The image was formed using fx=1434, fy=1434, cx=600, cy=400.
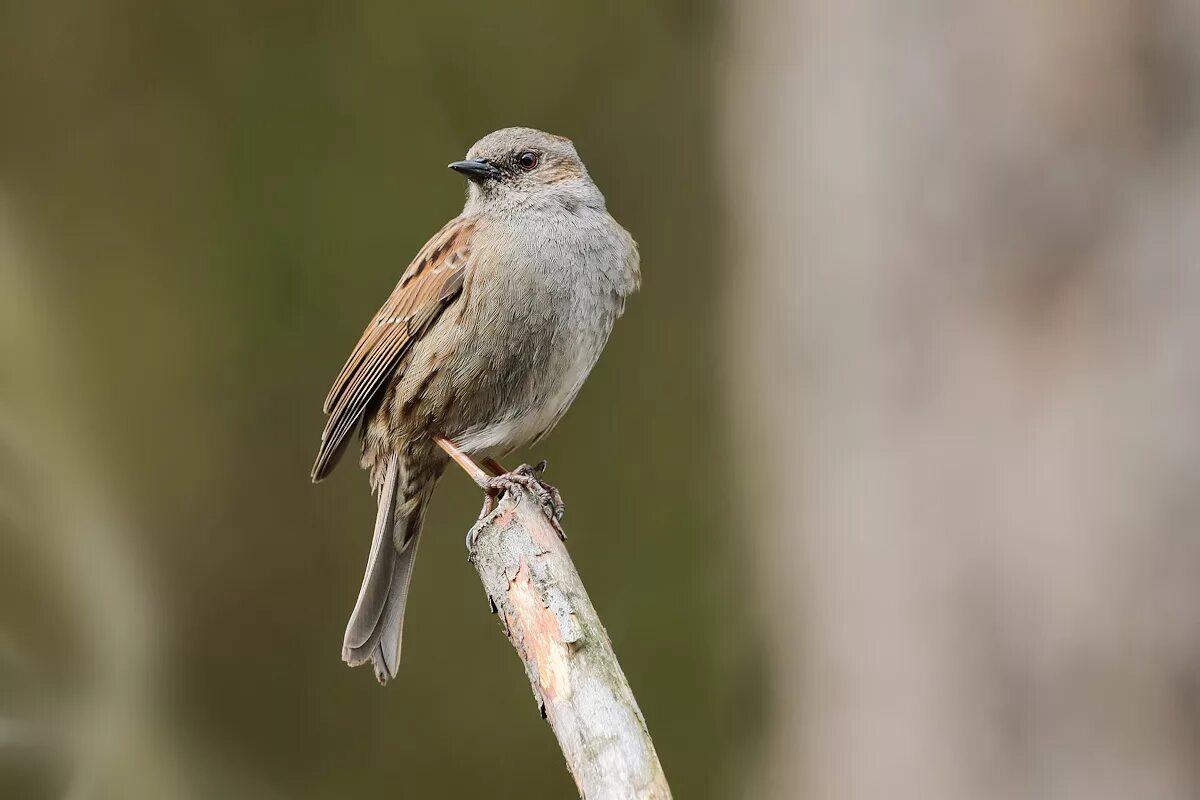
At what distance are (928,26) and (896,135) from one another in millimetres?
291

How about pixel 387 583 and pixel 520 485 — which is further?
pixel 387 583

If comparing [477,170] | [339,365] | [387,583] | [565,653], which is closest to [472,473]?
[387,583]

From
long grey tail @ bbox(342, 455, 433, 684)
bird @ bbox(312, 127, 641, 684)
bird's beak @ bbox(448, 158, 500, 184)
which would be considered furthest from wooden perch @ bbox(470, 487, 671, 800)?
bird's beak @ bbox(448, 158, 500, 184)

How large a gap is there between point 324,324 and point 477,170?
2.56 metres

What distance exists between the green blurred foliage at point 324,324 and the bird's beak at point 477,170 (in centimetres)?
224

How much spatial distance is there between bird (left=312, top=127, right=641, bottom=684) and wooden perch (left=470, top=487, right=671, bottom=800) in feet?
1.07

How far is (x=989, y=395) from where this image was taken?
12.2 feet

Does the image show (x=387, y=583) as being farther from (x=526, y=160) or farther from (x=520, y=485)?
(x=526, y=160)

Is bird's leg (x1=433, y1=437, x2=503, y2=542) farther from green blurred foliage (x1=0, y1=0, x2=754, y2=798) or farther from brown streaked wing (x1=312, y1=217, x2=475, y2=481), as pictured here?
green blurred foliage (x1=0, y1=0, x2=754, y2=798)

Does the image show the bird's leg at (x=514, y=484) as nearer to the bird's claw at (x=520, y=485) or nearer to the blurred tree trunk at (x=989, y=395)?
the bird's claw at (x=520, y=485)

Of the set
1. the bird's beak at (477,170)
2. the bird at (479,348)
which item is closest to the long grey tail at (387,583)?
the bird at (479,348)

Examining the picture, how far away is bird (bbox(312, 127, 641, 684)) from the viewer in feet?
11.9

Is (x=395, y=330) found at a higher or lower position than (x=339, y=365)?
higher

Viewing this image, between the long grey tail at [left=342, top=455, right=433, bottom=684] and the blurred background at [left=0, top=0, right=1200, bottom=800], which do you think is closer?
the long grey tail at [left=342, top=455, right=433, bottom=684]
